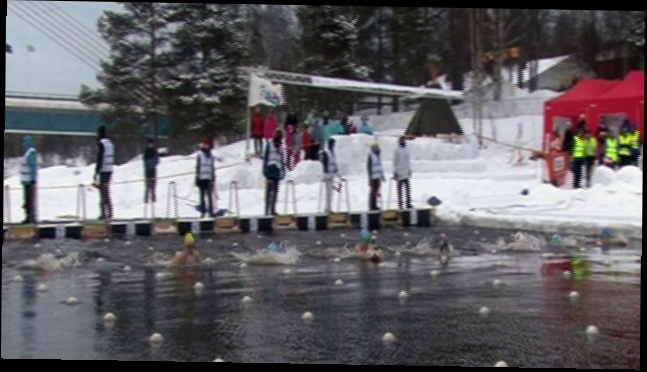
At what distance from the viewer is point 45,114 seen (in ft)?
53.7

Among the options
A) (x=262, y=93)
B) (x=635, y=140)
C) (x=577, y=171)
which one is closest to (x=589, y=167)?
(x=577, y=171)

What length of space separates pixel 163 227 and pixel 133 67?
42.8ft

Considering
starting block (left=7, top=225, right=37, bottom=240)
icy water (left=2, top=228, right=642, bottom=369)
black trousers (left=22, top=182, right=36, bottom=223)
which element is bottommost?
icy water (left=2, top=228, right=642, bottom=369)

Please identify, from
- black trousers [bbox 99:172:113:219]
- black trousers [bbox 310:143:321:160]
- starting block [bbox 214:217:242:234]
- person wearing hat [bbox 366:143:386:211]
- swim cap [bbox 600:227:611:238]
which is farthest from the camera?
black trousers [bbox 310:143:321:160]

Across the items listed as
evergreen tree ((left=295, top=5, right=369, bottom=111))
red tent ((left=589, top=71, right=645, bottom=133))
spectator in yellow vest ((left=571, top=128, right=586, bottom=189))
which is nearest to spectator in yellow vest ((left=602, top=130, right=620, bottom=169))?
spectator in yellow vest ((left=571, top=128, right=586, bottom=189))

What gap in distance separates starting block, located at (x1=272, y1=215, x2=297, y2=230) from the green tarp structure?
1247 centimetres

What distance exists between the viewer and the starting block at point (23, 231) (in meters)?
14.5

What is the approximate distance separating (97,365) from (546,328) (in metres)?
3.62

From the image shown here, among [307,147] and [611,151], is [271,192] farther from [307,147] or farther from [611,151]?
[611,151]

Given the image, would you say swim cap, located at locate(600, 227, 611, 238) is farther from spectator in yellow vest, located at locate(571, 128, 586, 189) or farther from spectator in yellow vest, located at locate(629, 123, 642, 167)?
spectator in yellow vest, located at locate(571, 128, 586, 189)

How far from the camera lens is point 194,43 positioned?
26516mm

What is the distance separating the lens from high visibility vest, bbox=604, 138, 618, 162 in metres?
17.2

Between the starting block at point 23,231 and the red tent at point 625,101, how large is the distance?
1200 cm

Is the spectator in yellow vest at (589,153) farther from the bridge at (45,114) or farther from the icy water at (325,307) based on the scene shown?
the bridge at (45,114)
